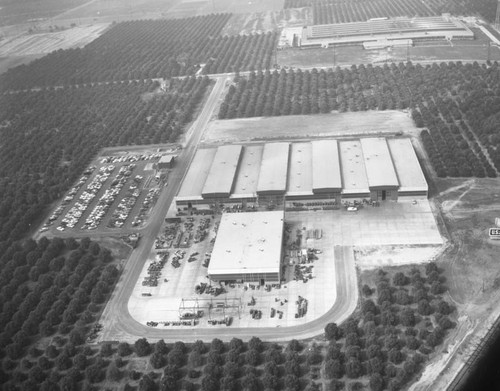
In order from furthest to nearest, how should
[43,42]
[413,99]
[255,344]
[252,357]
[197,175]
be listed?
[43,42]
[413,99]
[197,175]
[255,344]
[252,357]

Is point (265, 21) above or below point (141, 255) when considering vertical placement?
above

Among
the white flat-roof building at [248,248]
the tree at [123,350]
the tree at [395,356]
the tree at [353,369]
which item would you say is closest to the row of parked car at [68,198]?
the white flat-roof building at [248,248]

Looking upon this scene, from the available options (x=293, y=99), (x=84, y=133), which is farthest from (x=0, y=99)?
(x=293, y=99)

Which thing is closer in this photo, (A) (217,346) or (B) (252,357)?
(B) (252,357)

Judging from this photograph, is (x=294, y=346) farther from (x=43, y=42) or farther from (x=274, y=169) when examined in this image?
(x=43, y=42)

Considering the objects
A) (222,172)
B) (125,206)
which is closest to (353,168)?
(222,172)
